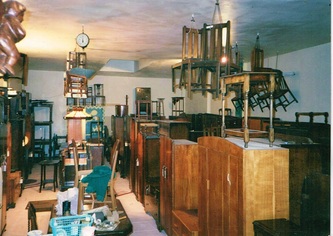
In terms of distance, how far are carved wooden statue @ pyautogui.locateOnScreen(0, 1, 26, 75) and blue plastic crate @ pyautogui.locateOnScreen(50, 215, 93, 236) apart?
135cm

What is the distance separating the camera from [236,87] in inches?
204

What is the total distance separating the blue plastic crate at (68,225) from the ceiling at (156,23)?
10.5ft

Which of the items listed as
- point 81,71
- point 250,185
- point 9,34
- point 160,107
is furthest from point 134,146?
point 160,107

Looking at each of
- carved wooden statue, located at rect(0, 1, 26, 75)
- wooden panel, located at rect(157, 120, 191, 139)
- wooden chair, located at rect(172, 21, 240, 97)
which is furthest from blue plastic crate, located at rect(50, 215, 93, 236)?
wooden panel, located at rect(157, 120, 191, 139)

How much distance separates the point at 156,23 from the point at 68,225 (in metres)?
4.30

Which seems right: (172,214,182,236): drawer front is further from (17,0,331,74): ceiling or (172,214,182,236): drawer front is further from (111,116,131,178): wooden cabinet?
(111,116,131,178): wooden cabinet

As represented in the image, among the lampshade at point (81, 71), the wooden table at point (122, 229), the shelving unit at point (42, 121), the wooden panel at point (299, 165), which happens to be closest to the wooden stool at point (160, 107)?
the shelving unit at point (42, 121)

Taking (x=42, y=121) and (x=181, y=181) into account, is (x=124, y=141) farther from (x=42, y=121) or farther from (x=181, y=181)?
(x=42, y=121)

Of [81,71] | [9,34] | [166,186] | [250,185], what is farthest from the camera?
[81,71]

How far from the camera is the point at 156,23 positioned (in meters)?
5.75

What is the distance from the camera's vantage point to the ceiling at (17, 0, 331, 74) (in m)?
4.71

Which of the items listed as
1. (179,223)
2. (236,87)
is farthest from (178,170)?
(236,87)

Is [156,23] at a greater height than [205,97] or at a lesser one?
greater

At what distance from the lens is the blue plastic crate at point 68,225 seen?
2.29 metres
